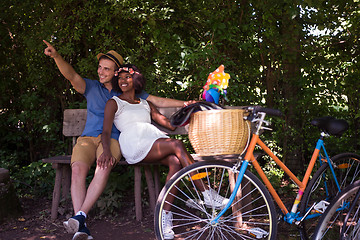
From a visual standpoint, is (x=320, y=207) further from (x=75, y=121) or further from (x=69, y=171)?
(x=75, y=121)

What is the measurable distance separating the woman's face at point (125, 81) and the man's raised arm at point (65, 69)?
1.45ft

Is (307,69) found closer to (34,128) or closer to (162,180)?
(162,180)

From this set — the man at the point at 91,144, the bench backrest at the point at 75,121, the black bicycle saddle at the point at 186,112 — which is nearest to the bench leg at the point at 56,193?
the man at the point at 91,144

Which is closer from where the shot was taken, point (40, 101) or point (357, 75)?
point (357, 75)

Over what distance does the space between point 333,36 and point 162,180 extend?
2992mm

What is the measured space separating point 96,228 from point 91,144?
2.72ft

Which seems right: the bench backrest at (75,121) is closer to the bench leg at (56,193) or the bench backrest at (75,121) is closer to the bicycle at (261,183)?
the bench leg at (56,193)

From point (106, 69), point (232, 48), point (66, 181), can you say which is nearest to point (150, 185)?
point (66, 181)

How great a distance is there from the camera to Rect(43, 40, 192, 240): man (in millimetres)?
3469

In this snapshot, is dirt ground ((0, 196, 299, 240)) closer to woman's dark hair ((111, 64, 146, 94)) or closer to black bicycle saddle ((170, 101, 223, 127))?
black bicycle saddle ((170, 101, 223, 127))

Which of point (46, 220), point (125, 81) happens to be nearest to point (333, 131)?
point (125, 81)

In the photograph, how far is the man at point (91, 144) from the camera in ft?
11.4

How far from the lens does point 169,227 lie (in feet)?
11.1

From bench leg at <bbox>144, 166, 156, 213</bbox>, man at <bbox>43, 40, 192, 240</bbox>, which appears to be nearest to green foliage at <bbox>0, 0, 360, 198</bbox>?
man at <bbox>43, 40, 192, 240</bbox>
